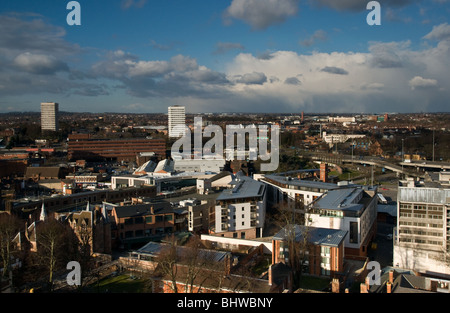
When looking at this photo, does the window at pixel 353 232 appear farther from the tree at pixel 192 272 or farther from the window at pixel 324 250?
the tree at pixel 192 272

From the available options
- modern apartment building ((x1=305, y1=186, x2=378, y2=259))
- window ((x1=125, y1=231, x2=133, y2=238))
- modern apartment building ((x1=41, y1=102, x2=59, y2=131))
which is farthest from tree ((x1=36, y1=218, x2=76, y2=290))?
modern apartment building ((x1=41, y1=102, x2=59, y2=131))

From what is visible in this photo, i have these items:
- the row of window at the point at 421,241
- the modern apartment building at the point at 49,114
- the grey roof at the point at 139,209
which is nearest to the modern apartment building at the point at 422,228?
the row of window at the point at 421,241

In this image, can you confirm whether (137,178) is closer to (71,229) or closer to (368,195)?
(71,229)

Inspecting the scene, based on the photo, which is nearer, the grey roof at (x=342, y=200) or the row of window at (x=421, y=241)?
the row of window at (x=421, y=241)

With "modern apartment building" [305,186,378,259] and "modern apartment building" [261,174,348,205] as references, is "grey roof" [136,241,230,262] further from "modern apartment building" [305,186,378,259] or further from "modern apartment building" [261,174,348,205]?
"modern apartment building" [261,174,348,205]
